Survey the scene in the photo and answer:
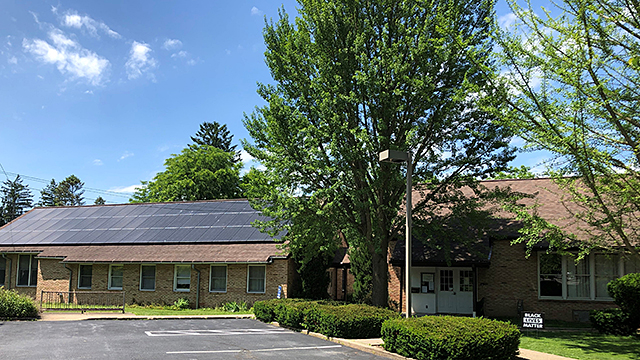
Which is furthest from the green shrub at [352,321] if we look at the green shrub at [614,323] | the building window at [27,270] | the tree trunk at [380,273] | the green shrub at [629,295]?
the building window at [27,270]

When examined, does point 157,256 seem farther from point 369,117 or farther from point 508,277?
point 508,277

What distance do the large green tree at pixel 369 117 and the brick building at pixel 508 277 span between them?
305cm

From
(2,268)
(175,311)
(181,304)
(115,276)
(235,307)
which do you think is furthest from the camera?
(2,268)

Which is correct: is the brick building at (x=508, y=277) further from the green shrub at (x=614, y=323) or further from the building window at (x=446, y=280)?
the green shrub at (x=614, y=323)

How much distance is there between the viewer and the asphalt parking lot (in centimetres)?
1162

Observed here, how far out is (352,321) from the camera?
14586 mm

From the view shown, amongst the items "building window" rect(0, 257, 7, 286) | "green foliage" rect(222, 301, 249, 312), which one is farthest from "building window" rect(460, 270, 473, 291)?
"building window" rect(0, 257, 7, 286)

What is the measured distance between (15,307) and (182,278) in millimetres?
8715

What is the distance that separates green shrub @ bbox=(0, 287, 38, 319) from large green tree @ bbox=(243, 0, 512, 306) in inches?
402

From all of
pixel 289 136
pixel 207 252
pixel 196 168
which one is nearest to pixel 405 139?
pixel 289 136

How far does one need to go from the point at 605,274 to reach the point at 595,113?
12.3 m

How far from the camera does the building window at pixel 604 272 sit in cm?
1986

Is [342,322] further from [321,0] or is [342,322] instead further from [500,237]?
[321,0]

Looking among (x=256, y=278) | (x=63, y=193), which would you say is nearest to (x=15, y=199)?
(x=63, y=193)
